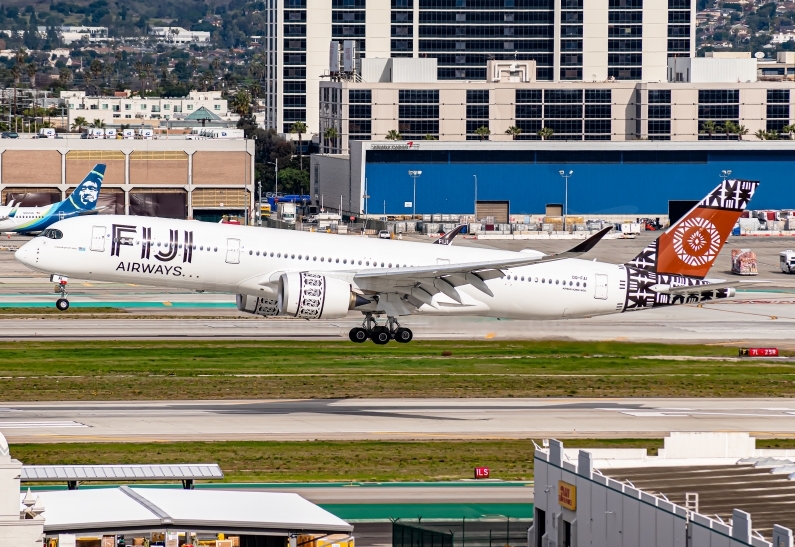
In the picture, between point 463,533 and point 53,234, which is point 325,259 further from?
point 463,533

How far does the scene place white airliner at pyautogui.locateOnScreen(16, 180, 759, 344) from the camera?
63406 mm

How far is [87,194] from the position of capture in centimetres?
15125

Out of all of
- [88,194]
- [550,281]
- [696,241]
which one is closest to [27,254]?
[550,281]

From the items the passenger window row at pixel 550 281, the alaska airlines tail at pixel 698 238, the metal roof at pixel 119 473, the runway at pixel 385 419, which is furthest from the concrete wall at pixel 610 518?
the alaska airlines tail at pixel 698 238

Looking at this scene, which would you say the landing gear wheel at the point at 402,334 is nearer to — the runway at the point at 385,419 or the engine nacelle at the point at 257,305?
the runway at the point at 385,419

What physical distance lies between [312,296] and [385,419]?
796 centimetres

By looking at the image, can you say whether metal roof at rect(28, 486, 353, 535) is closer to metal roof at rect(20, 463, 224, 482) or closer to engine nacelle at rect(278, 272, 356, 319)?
metal roof at rect(20, 463, 224, 482)

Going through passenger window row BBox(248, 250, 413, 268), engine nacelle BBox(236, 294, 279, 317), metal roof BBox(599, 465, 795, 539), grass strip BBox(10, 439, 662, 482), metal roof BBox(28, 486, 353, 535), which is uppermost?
passenger window row BBox(248, 250, 413, 268)

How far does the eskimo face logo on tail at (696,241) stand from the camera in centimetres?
7081

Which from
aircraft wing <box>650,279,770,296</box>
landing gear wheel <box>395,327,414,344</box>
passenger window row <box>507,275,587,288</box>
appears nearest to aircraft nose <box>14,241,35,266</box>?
landing gear wheel <box>395,327,414,344</box>

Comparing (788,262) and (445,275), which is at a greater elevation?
(445,275)

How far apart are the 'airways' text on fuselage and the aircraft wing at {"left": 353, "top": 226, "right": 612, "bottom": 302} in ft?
26.7

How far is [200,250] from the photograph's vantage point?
209ft

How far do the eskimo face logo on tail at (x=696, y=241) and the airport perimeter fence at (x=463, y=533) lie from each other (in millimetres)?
25540
